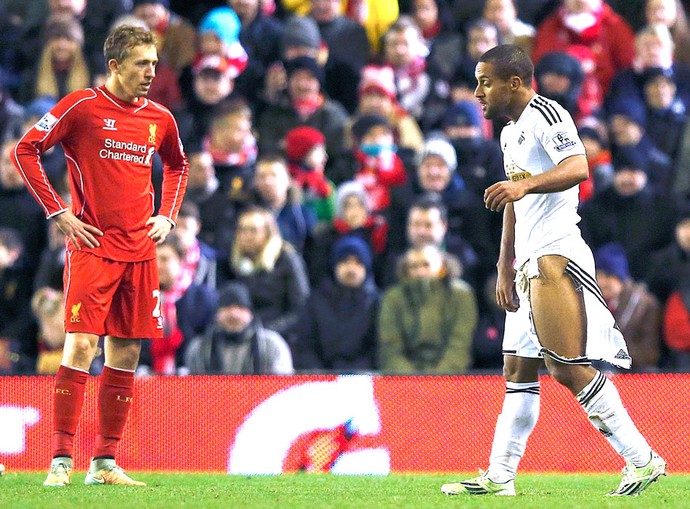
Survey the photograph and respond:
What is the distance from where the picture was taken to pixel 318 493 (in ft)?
20.9

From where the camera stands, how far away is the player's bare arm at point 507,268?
629 centimetres

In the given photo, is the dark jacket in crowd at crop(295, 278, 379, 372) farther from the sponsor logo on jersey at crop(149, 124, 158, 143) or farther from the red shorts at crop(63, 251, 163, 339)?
the sponsor logo on jersey at crop(149, 124, 158, 143)

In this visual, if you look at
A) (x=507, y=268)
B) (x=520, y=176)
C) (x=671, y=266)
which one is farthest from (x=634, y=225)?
(x=520, y=176)

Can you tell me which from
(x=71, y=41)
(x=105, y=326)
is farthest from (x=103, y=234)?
(x=71, y=41)

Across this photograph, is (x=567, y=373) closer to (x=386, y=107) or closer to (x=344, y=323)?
(x=344, y=323)

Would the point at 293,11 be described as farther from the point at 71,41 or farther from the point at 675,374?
the point at 675,374

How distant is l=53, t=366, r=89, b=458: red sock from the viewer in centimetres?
662

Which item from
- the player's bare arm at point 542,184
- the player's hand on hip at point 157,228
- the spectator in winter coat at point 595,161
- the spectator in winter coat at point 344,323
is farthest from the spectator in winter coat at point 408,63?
the player's bare arm at point 542,184

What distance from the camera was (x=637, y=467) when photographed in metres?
5.96

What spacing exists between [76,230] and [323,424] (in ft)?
7.53

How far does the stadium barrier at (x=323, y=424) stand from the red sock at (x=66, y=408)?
1.65 m

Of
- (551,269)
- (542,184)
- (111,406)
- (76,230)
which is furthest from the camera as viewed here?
(111,406)

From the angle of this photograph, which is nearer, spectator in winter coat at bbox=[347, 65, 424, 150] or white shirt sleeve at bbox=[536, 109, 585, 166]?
white shirt sleeve at bbox=[536, 109, 585, 166]

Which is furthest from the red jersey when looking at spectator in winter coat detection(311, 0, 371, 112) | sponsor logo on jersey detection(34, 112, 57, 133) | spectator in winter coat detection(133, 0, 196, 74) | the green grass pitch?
spectator in winter coat detection(133, 0, 196, 74)
